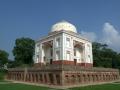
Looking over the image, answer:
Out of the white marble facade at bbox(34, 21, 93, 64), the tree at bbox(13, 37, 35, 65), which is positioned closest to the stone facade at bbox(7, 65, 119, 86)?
the white marble facade at bbox(34, 21, 93, 64)

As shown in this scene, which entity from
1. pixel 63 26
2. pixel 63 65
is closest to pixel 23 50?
pixel 63 26

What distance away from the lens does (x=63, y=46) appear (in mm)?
37938

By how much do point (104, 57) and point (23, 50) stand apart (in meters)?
24.0

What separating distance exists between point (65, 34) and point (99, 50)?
24.1 metres

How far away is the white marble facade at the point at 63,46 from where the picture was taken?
127 feet

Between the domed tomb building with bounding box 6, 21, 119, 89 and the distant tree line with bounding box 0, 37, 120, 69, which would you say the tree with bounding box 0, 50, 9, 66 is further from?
the domed tomb building with bounding box 6, 21, 119, 89

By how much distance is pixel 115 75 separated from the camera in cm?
4588

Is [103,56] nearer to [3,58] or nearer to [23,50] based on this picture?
[23,50]

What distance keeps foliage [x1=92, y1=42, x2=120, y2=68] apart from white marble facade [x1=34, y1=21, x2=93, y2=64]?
1289 cm

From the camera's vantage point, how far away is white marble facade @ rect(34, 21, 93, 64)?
127 ft

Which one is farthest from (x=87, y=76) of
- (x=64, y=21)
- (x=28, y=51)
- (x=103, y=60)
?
(x=28, y=51)

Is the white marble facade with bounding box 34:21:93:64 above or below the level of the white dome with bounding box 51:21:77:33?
below

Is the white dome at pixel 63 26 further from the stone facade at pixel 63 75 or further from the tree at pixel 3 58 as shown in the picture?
the tree at pixel 3 58

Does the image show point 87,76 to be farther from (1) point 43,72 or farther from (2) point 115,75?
(2) point 115,75
